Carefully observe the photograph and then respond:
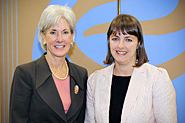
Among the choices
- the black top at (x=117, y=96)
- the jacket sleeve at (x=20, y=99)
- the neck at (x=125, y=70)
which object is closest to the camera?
the jacket sleeve at (x=20, y=99)

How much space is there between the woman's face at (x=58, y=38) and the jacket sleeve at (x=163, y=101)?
39.6 inches

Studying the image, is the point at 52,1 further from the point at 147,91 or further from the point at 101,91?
the point at 147,91

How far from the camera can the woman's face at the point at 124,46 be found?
1759mm

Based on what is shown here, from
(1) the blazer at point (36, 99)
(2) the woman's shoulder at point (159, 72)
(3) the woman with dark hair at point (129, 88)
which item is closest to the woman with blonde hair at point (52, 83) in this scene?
(1) the blazer at point (36, 99)

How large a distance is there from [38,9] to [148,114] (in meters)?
2.53

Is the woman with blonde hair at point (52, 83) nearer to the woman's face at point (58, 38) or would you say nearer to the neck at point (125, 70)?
the woman's face at point (58, 38)

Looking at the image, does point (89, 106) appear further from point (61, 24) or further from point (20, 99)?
point (61, 24)

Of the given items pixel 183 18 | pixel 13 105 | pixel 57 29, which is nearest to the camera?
pixel 13 105

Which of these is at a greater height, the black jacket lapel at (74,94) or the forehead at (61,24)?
the forehead at (61,24)

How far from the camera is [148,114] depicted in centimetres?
165

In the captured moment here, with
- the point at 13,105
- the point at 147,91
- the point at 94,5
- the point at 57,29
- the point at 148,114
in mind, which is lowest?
the point at 148,114

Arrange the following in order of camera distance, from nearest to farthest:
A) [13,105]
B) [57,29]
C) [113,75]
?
[13,105] → [57,29] → [113,75]

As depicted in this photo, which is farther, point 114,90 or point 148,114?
point 114,90

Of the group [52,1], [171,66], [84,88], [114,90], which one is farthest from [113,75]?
[52,1]
